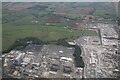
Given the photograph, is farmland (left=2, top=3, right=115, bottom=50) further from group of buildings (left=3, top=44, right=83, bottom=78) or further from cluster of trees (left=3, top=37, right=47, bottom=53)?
group of buildings (left=3, top=44, right=83, bottom=78)

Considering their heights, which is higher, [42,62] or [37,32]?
[37,32]

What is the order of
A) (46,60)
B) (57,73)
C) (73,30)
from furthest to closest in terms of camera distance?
(73,30)
(46,60)
(57,73)

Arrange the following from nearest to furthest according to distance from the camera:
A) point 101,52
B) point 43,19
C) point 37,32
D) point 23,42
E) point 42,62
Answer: point 42,62, point 101,52, point 23,42, point 37,32, point 43,19

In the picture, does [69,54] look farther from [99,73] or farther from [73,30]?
[73,30]

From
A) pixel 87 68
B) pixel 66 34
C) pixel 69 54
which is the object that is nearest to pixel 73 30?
pixel 66 34

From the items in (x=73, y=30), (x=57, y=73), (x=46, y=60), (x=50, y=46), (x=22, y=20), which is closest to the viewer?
(x=57, y=73)

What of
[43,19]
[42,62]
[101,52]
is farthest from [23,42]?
Result: [101,52]

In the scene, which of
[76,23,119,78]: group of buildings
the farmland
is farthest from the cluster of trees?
[76,23,119,78]: group of buildings

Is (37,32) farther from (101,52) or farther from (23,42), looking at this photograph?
(101,52)
